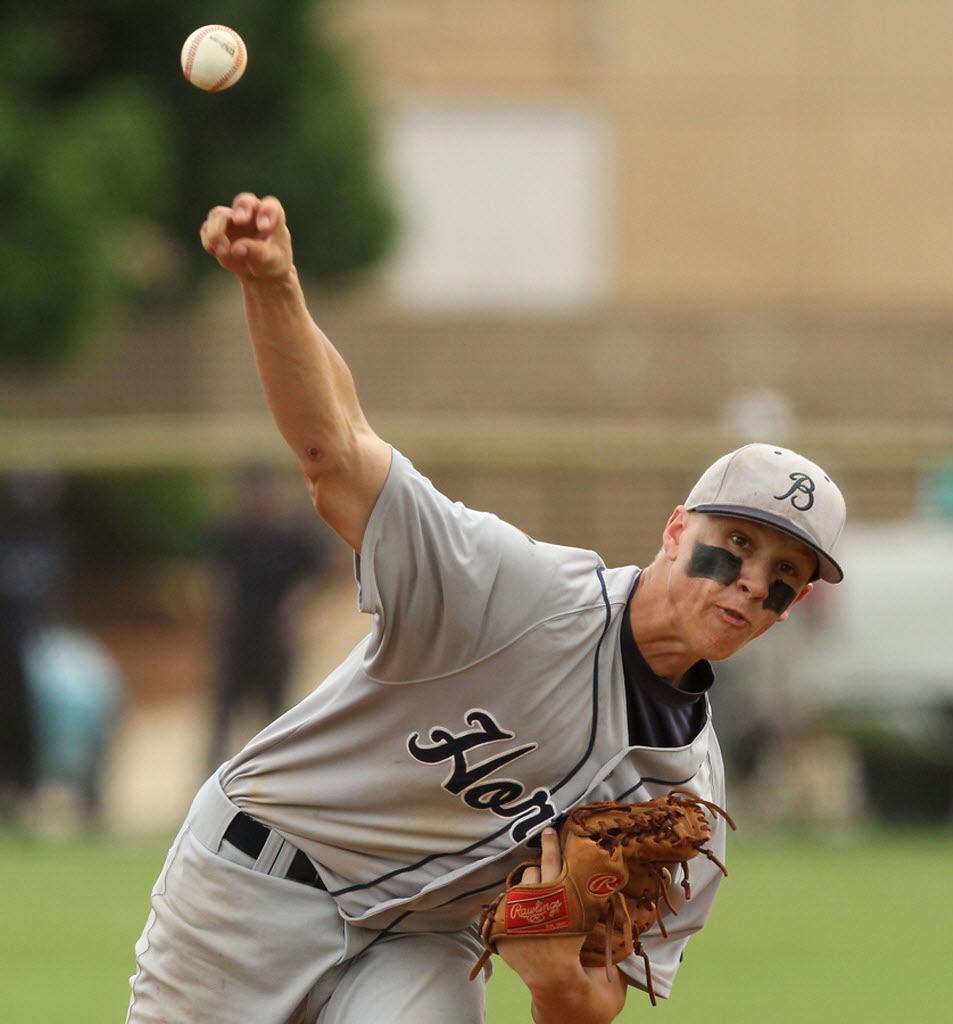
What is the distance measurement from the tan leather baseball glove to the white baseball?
1.55 metres

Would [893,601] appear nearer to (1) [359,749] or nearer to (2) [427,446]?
(2) [427,446]

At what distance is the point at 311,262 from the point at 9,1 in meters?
A: 4.05

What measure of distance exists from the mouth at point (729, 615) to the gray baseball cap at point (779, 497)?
0.57ft

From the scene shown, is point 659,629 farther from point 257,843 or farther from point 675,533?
point 257,843

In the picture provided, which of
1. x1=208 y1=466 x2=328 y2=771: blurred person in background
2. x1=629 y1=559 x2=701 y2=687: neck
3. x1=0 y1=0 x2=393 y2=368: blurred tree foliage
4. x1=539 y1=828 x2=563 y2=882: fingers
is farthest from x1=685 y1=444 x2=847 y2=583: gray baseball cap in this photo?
x1=0 y1=0 x2=393 y2=368: blurred tree foliage

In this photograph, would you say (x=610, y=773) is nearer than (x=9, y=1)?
Yes

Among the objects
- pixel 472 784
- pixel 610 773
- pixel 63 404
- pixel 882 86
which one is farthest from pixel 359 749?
pixel 882 86

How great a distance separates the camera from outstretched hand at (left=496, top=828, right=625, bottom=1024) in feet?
13.5

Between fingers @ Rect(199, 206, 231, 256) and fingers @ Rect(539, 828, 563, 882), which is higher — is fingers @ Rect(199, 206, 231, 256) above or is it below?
above

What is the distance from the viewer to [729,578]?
13.2 feet

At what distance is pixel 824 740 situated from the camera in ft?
40.2

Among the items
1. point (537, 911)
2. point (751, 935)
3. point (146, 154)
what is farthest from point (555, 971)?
point (146, 154)

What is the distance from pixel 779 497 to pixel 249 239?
113cm

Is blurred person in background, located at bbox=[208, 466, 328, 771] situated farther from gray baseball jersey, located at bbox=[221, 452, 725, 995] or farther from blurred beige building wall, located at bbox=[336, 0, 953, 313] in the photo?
blurred beige building wall, located at bbox=[336, 0, 953, 313]
